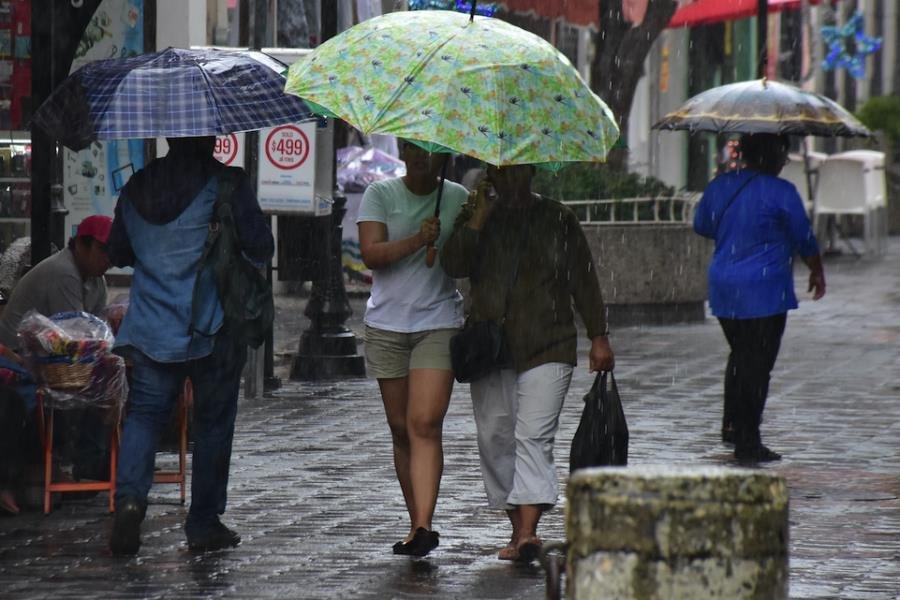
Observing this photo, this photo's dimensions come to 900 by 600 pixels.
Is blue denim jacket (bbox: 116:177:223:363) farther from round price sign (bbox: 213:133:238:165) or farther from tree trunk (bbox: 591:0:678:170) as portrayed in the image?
tree trunk (bbox: 591:0:678:170)

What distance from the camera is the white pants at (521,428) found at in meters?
7.32

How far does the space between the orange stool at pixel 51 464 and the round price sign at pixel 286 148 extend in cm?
497

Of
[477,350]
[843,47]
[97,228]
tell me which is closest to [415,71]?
[477,350]

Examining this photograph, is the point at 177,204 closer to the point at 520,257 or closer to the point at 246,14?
the point at 520,257

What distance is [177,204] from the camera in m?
7.59

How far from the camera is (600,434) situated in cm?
736

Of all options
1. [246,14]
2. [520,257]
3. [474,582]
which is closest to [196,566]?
[474,582]

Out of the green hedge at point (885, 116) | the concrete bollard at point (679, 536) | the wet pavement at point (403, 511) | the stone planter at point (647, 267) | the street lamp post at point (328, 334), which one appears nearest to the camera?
the concrete bollard at point (679, 536)

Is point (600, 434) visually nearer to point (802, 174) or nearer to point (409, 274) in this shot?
point (409, 274)

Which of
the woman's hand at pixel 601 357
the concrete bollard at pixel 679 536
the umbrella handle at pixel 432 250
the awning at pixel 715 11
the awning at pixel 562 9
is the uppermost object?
the awning at pixel 715 11

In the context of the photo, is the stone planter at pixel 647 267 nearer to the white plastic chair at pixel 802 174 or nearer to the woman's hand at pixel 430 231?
the white plastic chair at pixel 802 174

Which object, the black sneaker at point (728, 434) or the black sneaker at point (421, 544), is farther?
the black sneaker at point (728, 434)

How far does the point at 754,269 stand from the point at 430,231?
3.43 meters

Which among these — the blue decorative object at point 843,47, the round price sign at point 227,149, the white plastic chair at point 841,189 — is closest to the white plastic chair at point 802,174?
the white plastic chair at point 841,189
